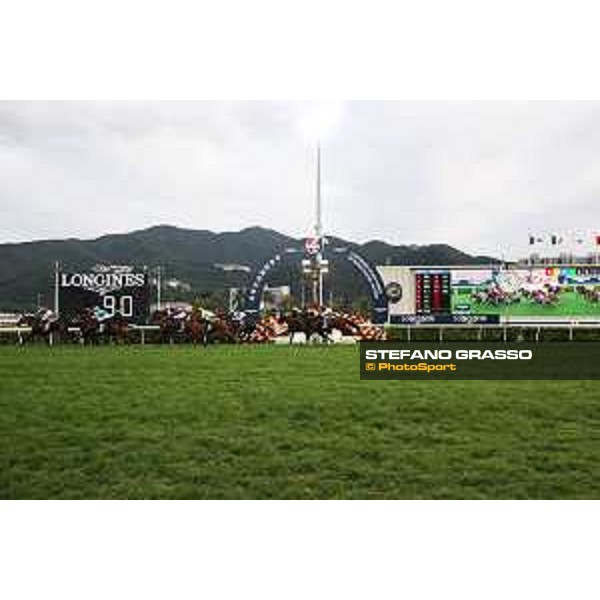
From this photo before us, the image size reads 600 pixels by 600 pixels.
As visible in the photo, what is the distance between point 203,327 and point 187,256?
15.9 inches

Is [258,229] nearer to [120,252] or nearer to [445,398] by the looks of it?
[120,252]

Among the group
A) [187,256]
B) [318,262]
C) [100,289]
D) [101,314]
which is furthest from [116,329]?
[318,262]

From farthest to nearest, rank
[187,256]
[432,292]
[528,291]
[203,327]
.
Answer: [203,327] < [187,256] < [528,291] < [432,292]

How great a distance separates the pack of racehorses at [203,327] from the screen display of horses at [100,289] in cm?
5

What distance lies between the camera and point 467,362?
5.55 m

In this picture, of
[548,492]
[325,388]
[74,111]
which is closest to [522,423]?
[548,492]

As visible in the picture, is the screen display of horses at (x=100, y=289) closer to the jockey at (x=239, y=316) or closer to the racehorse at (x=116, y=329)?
the racehorse at (x=116, y=329)

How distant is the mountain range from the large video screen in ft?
0.36

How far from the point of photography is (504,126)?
216 inches

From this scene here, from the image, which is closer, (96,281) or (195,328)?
(96,281)

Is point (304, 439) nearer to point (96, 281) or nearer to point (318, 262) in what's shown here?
point (318, 262)

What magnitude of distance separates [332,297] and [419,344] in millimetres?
516

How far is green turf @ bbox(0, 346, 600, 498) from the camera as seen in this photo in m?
5.41

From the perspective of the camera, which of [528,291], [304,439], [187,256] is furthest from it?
[187,256]
